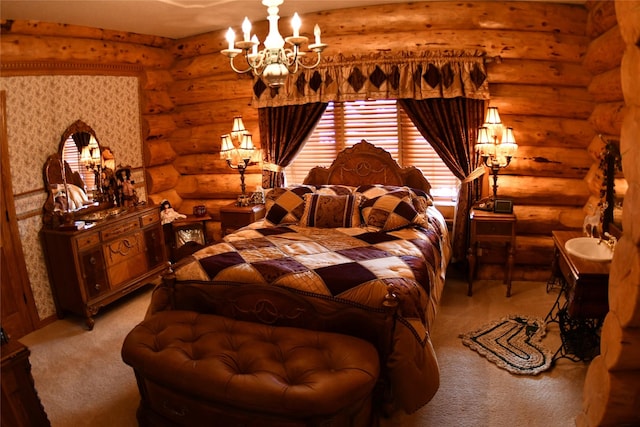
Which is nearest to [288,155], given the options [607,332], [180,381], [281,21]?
[281,21]

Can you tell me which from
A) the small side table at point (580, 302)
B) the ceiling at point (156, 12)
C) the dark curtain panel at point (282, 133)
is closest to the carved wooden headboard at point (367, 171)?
the dark curtain panel at point (282, 133)

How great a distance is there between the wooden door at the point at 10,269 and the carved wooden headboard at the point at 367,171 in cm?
288

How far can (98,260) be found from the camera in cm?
426

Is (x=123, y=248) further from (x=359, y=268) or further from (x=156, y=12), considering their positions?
(x=359, y=268)

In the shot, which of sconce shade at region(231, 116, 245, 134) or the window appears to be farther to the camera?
sconce shade at region(231, 116, 245, 134)

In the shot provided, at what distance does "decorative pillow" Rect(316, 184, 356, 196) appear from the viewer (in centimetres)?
455

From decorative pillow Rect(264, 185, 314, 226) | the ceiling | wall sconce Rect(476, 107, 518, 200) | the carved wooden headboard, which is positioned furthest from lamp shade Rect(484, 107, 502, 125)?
decorative pillow Rect(264, 185, 314, 226)

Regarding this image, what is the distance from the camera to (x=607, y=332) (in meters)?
1.60

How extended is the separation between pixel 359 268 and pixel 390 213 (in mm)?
1156

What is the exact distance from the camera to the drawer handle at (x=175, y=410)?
2.47 metres

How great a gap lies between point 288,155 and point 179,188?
1690mm

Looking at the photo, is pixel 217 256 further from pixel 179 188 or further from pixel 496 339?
pixel 179 188

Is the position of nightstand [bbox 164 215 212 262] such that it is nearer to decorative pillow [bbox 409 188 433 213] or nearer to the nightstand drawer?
decorative pillow [bbox 409 188 433 213]

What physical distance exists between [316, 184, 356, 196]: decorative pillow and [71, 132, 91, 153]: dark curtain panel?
2423mm
